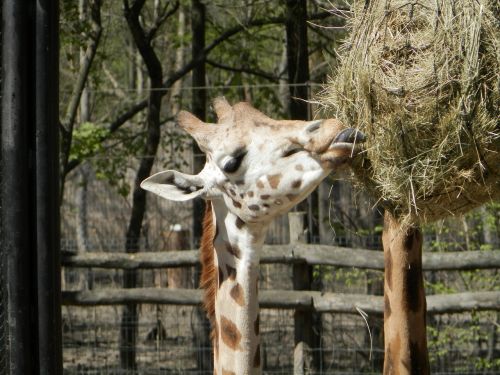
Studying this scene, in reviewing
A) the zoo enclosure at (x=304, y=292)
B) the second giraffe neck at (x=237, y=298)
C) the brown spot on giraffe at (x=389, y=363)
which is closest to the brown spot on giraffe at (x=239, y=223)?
the second giraffe neck at (x=237, y=298)

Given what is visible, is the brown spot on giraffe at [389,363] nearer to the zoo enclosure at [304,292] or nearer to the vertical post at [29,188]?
the vertical post at [29,188]

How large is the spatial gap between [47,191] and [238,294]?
2.94ft

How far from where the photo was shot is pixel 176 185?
3793 millimetres

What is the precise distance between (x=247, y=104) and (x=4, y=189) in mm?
1118

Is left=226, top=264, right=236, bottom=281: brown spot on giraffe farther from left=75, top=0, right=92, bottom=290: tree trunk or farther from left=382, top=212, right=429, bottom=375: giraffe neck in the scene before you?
left=75, top=0, right=92, bottom=290: tree trunk

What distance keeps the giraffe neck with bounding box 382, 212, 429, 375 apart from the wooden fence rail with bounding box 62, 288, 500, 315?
79.1 inches

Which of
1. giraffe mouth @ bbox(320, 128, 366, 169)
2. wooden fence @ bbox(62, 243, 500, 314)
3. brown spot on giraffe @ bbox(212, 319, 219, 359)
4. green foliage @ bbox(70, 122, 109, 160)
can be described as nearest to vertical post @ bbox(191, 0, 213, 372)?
wooden fence @ bbox(62, 243, 500, 314)

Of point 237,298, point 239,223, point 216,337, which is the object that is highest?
point 239,223

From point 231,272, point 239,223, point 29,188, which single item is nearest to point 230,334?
point 231,272

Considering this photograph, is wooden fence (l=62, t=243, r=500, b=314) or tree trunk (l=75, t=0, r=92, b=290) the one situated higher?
tree trunk (l=75, t=0, r=92, b=290)

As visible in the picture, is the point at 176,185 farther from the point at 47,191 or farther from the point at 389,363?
the point at 389,363

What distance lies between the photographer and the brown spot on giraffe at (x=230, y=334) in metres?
Result: 3.68

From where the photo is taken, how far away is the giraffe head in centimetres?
368

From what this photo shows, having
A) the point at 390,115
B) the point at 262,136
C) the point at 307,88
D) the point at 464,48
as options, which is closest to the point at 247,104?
the point at 262,136
